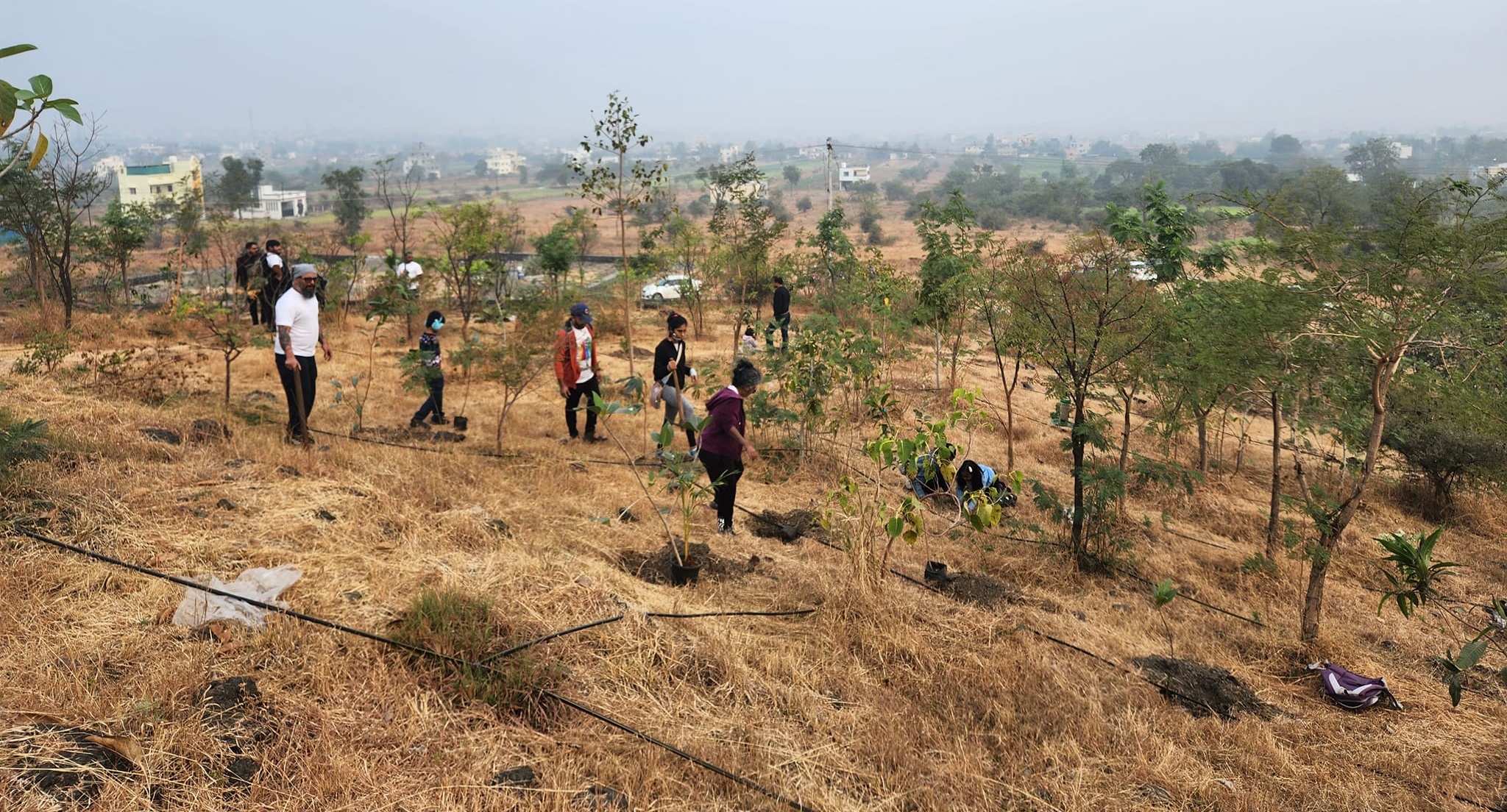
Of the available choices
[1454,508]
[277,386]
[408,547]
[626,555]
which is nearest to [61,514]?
[408,547]

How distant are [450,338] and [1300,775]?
11944mm

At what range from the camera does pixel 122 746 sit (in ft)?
8.66

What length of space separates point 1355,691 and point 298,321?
6887 millimetres

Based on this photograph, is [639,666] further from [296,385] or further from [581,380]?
[296,385]

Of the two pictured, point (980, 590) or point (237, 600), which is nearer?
point (237, 600)

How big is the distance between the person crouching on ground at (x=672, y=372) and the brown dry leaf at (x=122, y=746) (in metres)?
4.09

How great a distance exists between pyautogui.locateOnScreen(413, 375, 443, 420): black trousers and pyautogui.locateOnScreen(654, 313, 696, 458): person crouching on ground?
2.02 meters

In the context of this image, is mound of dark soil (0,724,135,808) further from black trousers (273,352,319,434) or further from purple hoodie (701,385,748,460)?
black trousers (273,352,319,434)

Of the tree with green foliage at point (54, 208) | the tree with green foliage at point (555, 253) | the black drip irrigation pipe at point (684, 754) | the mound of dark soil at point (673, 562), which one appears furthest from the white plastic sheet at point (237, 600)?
the tree with green foliage at point (555, 253)

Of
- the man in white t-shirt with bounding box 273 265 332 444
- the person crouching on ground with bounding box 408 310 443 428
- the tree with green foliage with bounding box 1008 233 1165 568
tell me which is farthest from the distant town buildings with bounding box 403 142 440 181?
the tree with green foliage with bounding box 1008 233 1165 568

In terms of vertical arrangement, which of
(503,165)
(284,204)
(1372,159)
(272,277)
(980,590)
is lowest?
(980,590)

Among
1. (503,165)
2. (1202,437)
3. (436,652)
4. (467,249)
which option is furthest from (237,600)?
(503,165)

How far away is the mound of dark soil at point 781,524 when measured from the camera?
5.93m

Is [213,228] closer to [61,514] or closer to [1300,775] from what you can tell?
[61,514]
